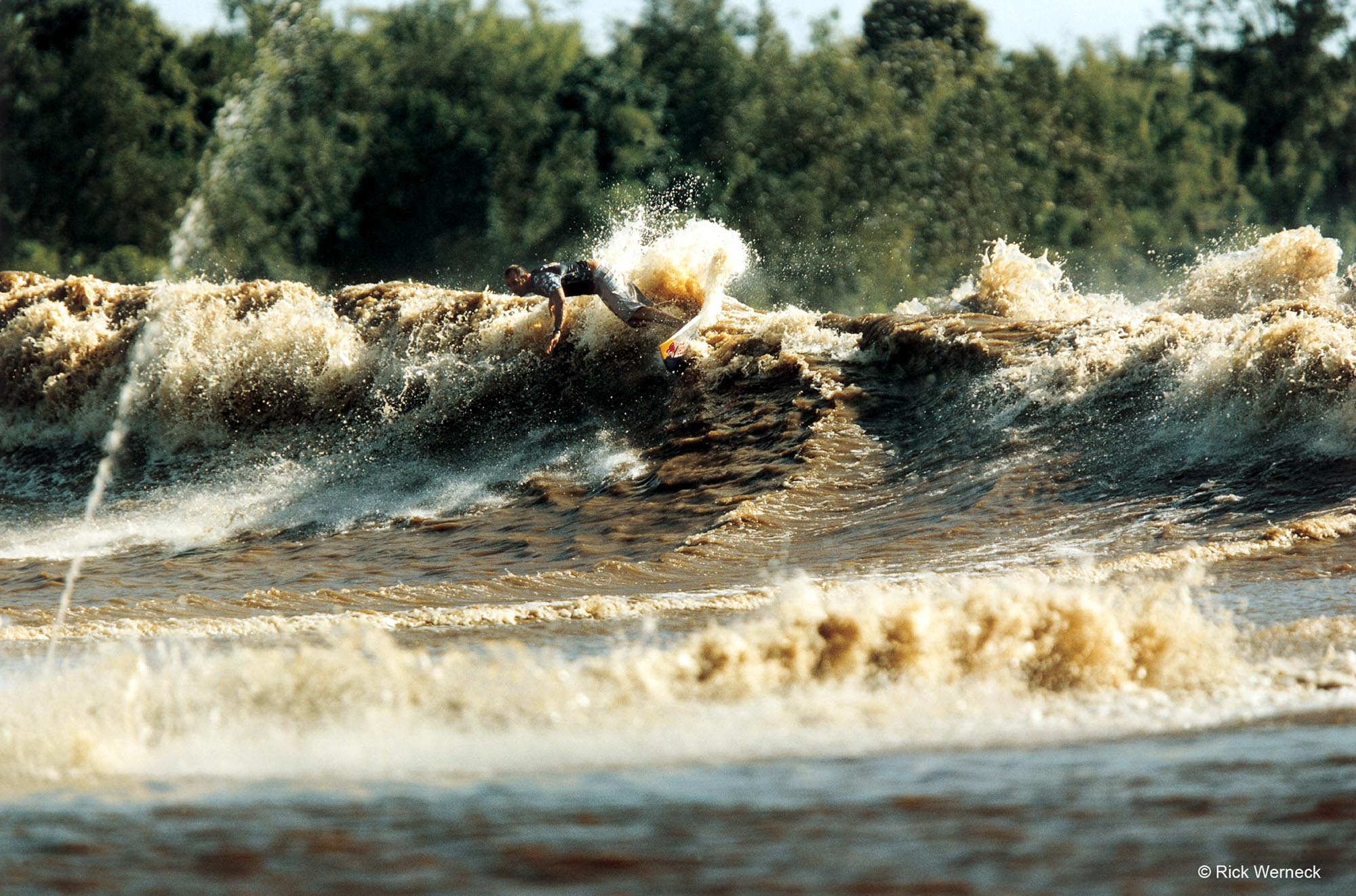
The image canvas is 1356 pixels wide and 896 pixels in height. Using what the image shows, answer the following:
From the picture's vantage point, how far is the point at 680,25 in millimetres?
39625

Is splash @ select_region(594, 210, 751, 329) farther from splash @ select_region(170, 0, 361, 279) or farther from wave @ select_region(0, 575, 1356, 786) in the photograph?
splash @ select_region(170, 0, 361, 279)

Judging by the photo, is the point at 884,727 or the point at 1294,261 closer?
the point at 884,727

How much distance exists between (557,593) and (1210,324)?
5.68m

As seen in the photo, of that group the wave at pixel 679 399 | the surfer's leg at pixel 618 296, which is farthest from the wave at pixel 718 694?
the surfer's leg at pixel 618 296

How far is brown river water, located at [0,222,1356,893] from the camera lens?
11.3 feet

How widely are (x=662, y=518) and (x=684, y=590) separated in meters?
2.47

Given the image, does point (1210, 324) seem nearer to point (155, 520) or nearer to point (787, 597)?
point (787, 597)

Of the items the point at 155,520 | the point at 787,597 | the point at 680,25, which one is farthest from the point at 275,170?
the point at 787,597

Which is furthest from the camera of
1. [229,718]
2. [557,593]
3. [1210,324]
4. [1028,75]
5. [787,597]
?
[1028,75]

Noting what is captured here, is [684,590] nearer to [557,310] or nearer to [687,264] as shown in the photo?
[557,310]

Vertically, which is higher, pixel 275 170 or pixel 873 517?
pixel 275 170

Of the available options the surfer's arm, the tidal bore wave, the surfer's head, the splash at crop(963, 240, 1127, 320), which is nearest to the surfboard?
the tidal bore wave

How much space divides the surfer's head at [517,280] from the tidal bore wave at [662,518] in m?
0.93

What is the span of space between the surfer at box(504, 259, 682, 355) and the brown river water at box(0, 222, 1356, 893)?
342mm
